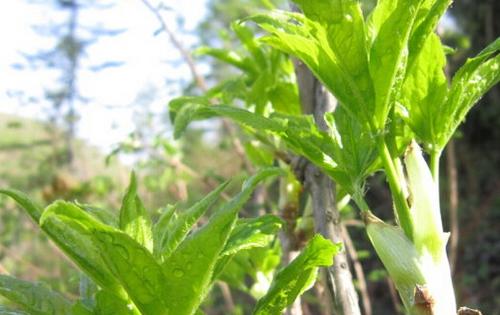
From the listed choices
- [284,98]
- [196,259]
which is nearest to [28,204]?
[196,259]

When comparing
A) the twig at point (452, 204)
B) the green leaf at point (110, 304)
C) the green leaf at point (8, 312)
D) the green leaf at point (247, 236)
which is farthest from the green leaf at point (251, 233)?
the twig at point (452, 204)

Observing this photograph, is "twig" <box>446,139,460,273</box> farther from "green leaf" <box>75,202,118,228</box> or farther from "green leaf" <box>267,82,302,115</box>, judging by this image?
"green leaf" <box>75,202,118,228</box>

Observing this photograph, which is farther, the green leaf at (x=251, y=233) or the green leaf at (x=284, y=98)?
the green leaf at (x=284, y=98)

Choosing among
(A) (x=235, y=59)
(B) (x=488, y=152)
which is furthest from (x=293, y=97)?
(B) (x=488, y=152)

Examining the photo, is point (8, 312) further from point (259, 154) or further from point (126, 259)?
point (259, 154)

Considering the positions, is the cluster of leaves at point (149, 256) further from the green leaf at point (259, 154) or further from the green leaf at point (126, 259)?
the green leaf at point (259, 154)

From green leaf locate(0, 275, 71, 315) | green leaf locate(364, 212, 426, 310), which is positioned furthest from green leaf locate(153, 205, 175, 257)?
green leaf locate(364, 212, 426, 310)
